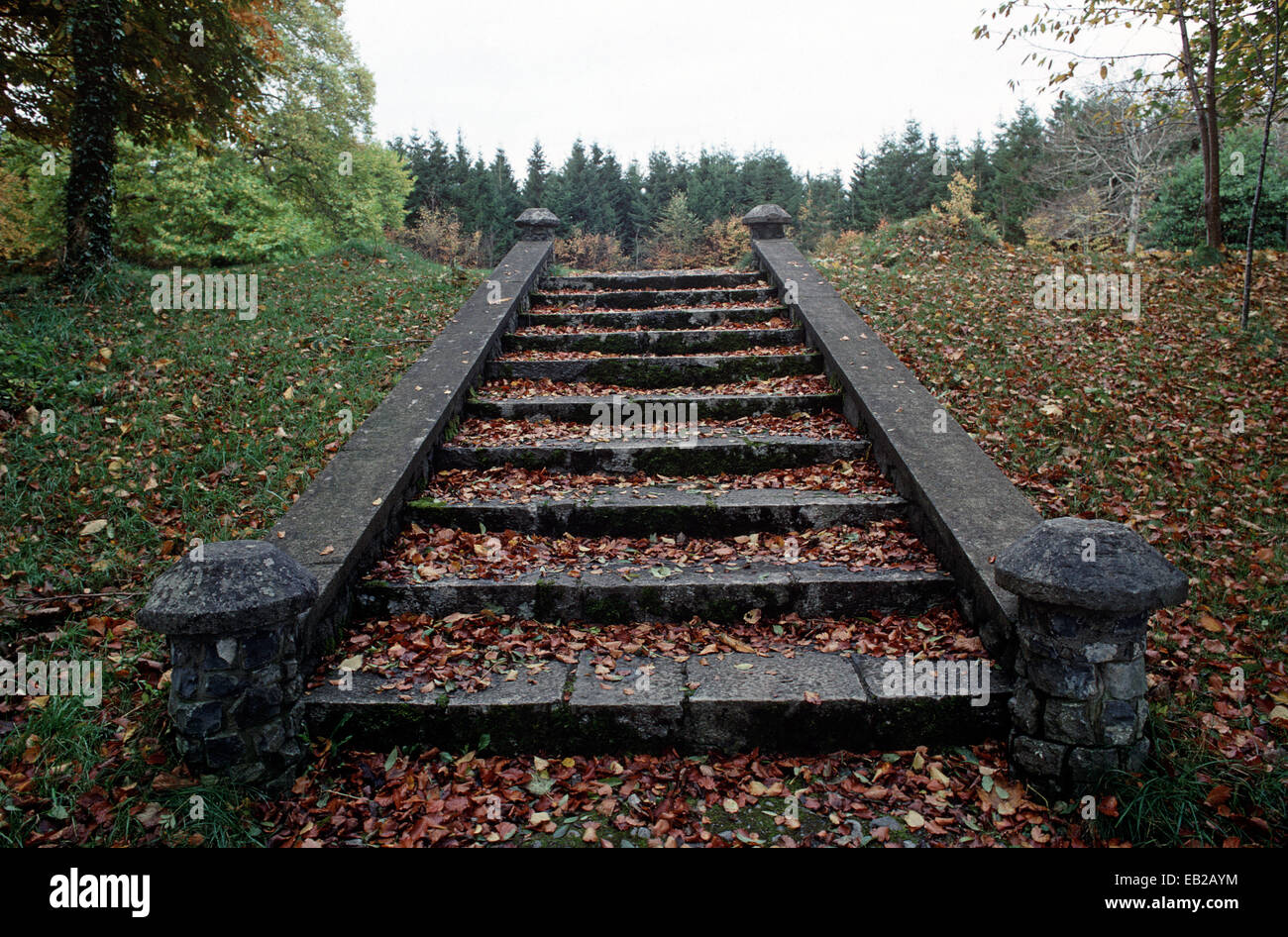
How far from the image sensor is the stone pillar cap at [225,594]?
91.8 inches

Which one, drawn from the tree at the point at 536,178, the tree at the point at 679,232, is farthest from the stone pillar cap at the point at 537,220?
the tree at the point at 536,178

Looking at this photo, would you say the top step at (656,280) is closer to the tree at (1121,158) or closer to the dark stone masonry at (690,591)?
the dark stone masonry at (690,591)

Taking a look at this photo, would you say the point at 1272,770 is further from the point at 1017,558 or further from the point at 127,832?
the point at 127,832

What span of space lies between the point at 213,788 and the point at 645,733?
1.54 meters

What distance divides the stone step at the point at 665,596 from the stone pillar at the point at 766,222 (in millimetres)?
6041

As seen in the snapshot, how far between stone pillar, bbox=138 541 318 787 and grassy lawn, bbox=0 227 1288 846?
131 millimetres

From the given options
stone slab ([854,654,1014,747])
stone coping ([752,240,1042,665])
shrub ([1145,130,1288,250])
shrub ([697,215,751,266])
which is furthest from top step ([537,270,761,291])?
shrub ([697,215,751,266])

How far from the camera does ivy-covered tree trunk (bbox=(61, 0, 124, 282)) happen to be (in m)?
7.01

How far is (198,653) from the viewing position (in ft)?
7.91

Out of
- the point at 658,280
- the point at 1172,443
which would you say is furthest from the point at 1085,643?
the point at 658,280

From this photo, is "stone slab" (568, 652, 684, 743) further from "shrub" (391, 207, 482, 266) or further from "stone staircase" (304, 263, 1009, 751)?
"shrub" (391, 207, 482, 266)
